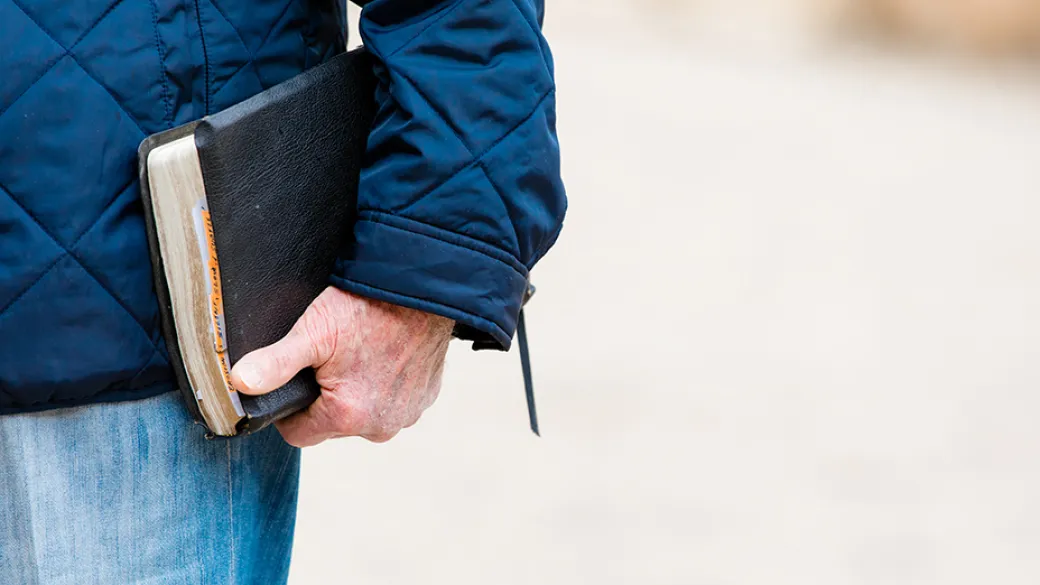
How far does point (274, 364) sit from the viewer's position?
99 centimetres

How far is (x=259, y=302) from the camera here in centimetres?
100

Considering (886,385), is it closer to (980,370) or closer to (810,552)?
(980,370)

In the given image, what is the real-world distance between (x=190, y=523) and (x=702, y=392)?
8.34 ft

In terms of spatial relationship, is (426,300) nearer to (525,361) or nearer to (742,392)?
(525,361)

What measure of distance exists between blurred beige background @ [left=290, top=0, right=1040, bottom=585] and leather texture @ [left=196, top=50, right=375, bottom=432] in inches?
65.9

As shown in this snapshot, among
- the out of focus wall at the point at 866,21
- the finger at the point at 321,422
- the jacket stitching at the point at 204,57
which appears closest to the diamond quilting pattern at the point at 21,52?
the jacket stitching at the point at 204,57

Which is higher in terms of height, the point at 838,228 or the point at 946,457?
the point at 946,457

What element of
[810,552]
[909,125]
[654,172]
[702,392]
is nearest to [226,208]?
[810,552]

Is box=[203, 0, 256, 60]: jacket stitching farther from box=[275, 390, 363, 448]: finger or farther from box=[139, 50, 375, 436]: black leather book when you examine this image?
box=[275, 390, 363, 448]: finger

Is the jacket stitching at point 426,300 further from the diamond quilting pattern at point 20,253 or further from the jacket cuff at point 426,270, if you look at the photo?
the diamond quilting pattern at point 20,253

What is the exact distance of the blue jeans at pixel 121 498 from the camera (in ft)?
3.13

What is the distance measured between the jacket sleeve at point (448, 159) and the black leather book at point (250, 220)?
0.18 ft

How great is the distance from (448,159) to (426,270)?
0.09 metres

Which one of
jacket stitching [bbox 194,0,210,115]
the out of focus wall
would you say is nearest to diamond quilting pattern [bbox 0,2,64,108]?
jacket stitching [bbox 194,0,210,115]
